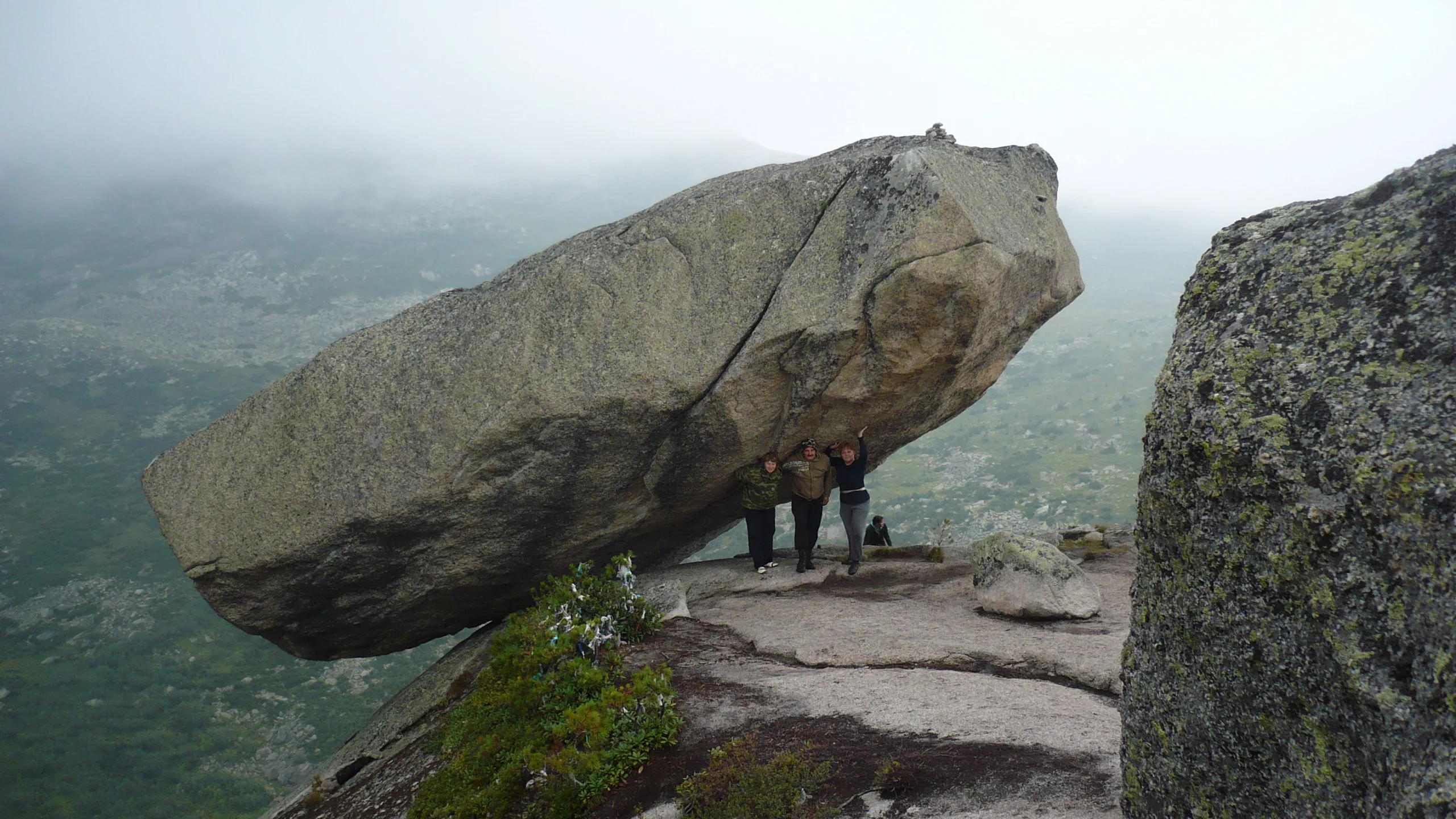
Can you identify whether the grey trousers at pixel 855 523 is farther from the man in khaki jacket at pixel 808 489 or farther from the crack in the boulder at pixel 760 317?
the crack in the boulder at pixel 760 317

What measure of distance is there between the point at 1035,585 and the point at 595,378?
9.29 m

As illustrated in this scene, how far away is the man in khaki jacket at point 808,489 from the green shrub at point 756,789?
9886 millimetres

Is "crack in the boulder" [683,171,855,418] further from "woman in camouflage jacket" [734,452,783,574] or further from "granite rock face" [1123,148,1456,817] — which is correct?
"granite rock face" [1123,148,1456,817]

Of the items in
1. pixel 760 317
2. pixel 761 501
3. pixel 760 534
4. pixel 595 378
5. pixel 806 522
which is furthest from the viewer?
pixel 760 534

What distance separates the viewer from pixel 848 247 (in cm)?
1659

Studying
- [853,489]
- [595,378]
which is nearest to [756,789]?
[595,378]

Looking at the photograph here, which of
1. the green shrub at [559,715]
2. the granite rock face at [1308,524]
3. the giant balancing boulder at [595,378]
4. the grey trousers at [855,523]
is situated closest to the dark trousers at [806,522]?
the grey trousers at [855,523]

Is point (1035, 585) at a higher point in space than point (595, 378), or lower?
lower

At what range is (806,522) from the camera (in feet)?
62.3

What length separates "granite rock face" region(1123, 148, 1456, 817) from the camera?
3809mm

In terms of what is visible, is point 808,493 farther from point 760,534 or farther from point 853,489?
point 760,534

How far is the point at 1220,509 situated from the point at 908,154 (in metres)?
12.9

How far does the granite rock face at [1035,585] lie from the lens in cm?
1448

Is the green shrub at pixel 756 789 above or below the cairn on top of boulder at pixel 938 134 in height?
below
